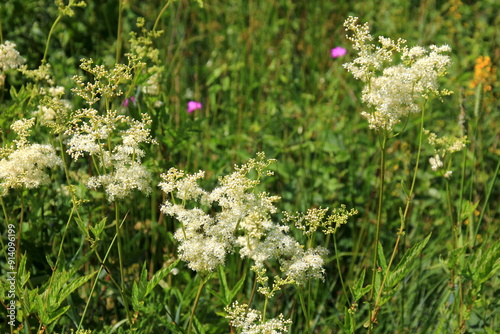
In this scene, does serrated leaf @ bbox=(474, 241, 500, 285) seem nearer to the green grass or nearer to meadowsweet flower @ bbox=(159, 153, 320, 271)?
the green grass

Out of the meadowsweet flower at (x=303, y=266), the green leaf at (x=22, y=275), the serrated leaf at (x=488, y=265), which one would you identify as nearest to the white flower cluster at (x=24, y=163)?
the green leaf at (x=22, y=275)

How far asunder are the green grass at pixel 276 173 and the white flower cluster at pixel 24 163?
4.3 inches

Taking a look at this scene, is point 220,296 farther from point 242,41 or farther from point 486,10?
point 486,10

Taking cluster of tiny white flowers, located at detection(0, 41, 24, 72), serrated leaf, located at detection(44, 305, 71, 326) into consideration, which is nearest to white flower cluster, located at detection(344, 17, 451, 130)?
serrated leaf, located at detection(44, 305, 71, 326)

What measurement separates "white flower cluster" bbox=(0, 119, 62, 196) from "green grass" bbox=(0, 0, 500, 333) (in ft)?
0.35

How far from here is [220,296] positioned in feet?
6.35

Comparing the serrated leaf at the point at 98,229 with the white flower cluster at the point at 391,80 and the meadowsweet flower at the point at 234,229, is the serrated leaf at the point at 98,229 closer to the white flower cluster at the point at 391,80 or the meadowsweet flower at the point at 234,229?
the meadowsweet flower at the point at 234,229

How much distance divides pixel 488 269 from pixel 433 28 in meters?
3.13

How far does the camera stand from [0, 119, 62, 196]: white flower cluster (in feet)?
6.03

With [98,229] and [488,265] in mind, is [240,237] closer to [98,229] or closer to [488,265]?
[98,229]

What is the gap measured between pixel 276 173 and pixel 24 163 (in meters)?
1.63

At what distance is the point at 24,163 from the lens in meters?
1.85

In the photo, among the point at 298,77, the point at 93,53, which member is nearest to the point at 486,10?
the point at 298,77

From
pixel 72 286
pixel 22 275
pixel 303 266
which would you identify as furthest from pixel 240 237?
pixel 22 275
